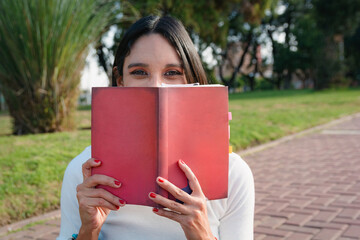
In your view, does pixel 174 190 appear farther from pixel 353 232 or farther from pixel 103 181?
pixel 353 232

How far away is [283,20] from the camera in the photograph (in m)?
37.1

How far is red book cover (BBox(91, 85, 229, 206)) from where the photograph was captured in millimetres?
1127

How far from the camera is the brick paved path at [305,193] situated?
314 cm

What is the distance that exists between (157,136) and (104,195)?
25cm

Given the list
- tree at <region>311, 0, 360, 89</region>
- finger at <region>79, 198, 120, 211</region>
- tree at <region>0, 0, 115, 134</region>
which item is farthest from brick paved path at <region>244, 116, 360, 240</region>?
tree at <region>311, 0, 360, 89</region>

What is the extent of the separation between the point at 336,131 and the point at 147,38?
8006 mm

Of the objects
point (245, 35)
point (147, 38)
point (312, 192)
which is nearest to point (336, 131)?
point (312, 192)

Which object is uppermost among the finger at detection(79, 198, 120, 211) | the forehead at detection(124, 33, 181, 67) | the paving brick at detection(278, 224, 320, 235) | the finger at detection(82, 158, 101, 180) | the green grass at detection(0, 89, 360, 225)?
the forehead at detection(124, 33, 181, 67)

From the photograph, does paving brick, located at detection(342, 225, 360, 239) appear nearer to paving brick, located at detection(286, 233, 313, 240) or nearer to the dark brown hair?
paving brick, located at detection(286, 233, 313, 240)

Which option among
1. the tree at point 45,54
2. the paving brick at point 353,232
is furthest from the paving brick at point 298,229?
the tree at point 45,54

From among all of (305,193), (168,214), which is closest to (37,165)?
(305,193)

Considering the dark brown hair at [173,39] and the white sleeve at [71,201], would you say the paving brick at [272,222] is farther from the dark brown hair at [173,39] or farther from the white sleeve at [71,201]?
the white sleeve at [71,201]

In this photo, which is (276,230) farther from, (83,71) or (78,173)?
(83,71)

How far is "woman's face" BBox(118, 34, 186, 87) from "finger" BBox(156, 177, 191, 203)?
46cm
